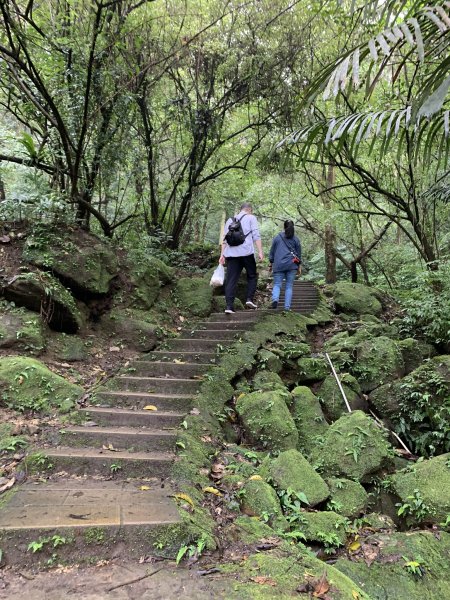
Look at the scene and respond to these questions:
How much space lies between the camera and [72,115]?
7047mm

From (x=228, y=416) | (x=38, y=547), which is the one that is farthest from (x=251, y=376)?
(x=38, y=547)

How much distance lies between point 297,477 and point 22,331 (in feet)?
13.0

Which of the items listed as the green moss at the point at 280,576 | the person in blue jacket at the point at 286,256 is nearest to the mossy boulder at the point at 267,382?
the person in blue jacket at the point at 286,256

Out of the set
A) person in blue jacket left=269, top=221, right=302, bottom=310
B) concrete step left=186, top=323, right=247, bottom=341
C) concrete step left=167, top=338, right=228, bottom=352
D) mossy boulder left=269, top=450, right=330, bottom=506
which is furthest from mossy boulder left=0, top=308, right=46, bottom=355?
person in blue jacket left=269, top=221, right=302, bottom=310

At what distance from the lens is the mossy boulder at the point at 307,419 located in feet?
16.3

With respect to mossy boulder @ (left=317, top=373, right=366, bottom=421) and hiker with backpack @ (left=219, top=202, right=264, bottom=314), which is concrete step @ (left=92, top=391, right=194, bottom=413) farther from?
hiker with backpack @ (left=219, top=202, right=264, bottom=314)

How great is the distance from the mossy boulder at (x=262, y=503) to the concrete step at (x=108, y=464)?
787 mm

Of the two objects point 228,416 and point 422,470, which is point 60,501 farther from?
point 422,470

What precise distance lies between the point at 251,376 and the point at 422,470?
247cm

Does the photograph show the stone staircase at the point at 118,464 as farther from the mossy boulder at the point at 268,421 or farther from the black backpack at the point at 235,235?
the black backpack at the point at 235,235

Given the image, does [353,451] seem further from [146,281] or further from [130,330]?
[146,281]

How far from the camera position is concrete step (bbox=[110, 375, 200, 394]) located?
514 centimetres

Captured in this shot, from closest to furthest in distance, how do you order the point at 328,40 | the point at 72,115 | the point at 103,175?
the point at 72,115, the point at 103,175, the point at 328,40

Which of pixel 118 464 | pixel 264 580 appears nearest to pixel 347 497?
pixel 264 580
